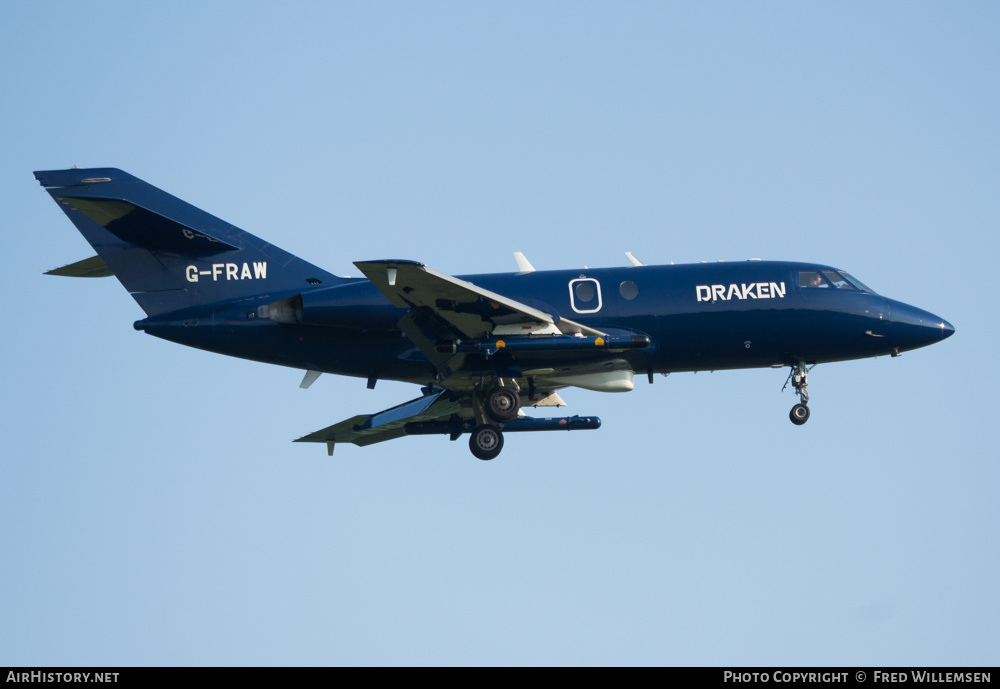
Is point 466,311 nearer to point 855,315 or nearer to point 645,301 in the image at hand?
point 645,301

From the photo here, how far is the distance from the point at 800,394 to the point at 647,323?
4798mm

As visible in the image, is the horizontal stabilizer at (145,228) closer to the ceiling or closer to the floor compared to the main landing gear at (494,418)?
closer to the ceiling

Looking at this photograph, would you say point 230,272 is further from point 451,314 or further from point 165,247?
point 451,314

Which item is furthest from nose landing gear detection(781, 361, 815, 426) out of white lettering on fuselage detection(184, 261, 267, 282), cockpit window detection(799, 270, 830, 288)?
white lettering on fuselage detection(184, 261, 267, 282)

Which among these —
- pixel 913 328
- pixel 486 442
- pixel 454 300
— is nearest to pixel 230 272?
pixel 454 300

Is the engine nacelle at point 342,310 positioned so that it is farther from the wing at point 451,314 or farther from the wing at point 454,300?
the wing at point 454,300

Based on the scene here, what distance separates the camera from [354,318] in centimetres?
2984

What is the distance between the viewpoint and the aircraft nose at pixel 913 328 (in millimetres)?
31984

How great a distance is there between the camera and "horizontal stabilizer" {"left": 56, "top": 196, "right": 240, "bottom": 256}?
30.8 meters

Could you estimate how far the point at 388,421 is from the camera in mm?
34688

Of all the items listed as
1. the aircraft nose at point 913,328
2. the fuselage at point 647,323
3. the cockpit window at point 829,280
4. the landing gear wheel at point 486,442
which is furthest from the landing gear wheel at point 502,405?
the aircraft nose at point 913,328

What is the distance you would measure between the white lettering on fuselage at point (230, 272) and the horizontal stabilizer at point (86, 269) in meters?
2.15

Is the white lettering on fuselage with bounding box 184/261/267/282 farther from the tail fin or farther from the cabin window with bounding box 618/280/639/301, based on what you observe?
the cabin window with bounding box 618/280/639/301
